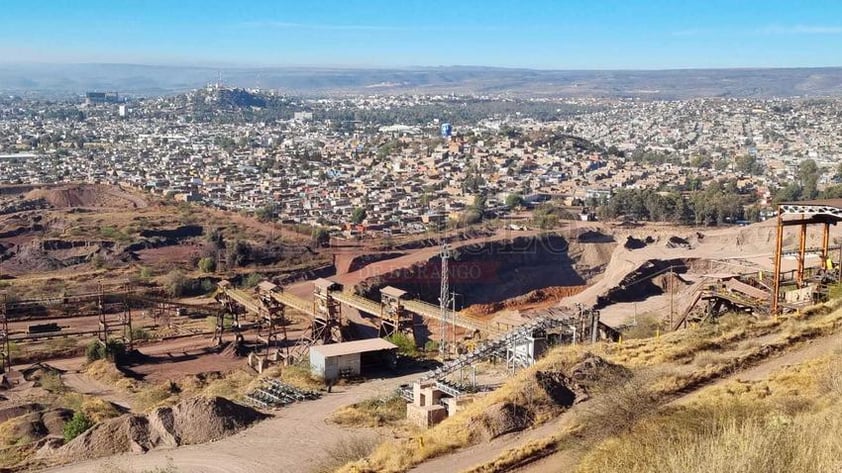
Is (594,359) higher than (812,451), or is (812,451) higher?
(812,451)

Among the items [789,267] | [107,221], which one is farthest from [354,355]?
[107,221]

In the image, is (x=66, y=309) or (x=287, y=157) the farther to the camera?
(x=287, y=157)

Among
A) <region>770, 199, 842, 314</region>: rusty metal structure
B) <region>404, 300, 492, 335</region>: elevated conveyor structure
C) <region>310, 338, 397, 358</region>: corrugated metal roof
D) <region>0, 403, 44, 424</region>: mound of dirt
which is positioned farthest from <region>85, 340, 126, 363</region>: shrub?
<region>770, 199, 842, 314</region>: rusty metal structure

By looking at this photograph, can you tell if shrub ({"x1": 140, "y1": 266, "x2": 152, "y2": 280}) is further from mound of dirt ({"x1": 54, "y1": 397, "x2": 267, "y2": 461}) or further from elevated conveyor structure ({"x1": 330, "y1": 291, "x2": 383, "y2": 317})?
mound of dirt ({"x1": 54, "y1": 397, "x2": 267, "y2": 461})

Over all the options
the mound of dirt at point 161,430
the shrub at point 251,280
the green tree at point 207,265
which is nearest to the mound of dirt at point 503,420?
the mound of dirt at point 161,430

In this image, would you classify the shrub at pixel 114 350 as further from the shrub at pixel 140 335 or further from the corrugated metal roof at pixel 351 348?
the corrugated metal roof at pixel 351 348

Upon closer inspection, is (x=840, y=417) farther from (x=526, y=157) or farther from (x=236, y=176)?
(x=526, y=157)
